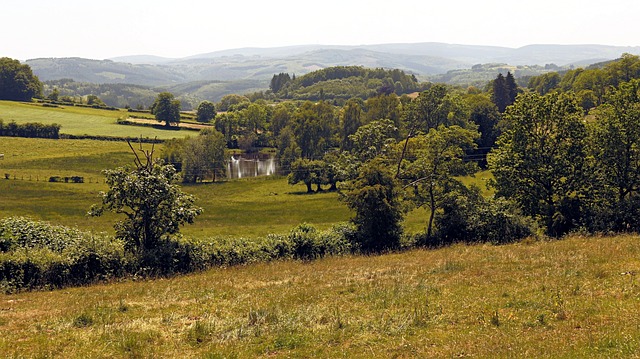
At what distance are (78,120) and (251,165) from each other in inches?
2785

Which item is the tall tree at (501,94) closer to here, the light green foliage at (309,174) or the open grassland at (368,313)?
the light green foliage at (309,174)

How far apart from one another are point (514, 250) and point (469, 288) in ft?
39.1

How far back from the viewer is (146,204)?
35.5 metres

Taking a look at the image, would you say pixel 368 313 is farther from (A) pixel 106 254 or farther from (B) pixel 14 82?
(B) pixel 14 82

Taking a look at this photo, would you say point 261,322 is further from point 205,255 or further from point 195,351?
point 205,255

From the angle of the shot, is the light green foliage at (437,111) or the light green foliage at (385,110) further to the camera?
the light green foliage at (385,110)

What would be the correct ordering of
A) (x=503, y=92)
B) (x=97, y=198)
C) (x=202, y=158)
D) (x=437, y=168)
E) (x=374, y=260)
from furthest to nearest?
(x=503, y=92) → (x=202, y=158) → (x=97, y=198) → (x=437, y=168) → (x=374, y=260)

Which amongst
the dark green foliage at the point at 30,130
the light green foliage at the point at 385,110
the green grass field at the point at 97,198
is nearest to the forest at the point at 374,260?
the green grass field at the point at 97,198

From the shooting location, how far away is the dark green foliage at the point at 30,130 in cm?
13680

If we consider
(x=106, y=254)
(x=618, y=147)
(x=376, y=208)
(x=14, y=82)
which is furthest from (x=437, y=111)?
(x=14, y=82)

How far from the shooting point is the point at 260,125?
6644 inches

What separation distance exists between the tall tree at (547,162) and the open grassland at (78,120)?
122225 mm

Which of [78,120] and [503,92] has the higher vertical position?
[503,92]

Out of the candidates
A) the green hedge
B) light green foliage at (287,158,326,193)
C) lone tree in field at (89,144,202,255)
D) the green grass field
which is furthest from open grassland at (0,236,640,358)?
light green foliage at (287,158,326,193)
